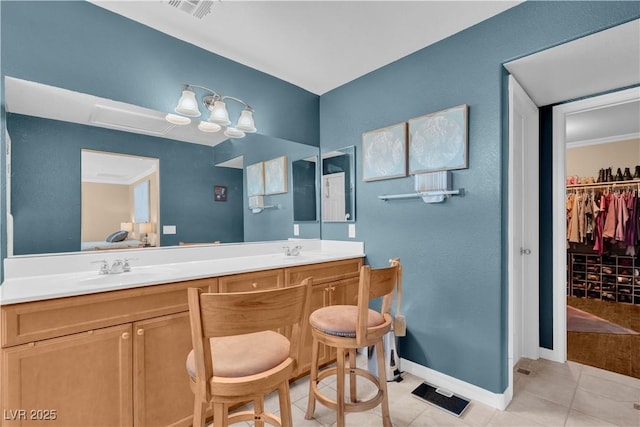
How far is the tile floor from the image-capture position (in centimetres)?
174

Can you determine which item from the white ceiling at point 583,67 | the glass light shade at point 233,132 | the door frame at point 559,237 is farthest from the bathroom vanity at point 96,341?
the door frame at point 559,237

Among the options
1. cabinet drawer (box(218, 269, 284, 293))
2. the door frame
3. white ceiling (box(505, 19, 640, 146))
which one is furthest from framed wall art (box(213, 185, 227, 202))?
the door frame

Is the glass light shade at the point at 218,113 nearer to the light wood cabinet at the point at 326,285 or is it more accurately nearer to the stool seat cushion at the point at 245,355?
the light wood cabinet at the point at 326,285

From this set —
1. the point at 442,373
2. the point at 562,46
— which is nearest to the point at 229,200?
the point at 442,373

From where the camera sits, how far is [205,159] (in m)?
2.29

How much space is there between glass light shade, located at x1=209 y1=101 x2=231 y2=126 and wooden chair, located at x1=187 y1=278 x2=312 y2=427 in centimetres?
167

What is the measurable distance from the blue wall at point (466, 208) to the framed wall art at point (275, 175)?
90cm

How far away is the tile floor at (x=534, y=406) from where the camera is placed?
5.72 ft

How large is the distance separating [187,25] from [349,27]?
111 cm

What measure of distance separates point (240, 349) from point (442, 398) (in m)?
1.58

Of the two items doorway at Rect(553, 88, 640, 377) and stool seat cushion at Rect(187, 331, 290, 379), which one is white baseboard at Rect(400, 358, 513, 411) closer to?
doorway at Rect(553, 88, 640, 377)

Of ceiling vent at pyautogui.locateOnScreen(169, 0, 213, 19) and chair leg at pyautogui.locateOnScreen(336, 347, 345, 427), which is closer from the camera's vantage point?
chair leg at pyautogui.locateOnScreen(336, 347, 345, 427)

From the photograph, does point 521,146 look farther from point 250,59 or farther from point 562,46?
point 250,59

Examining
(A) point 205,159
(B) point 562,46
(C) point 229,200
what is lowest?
(C) point 229,200
